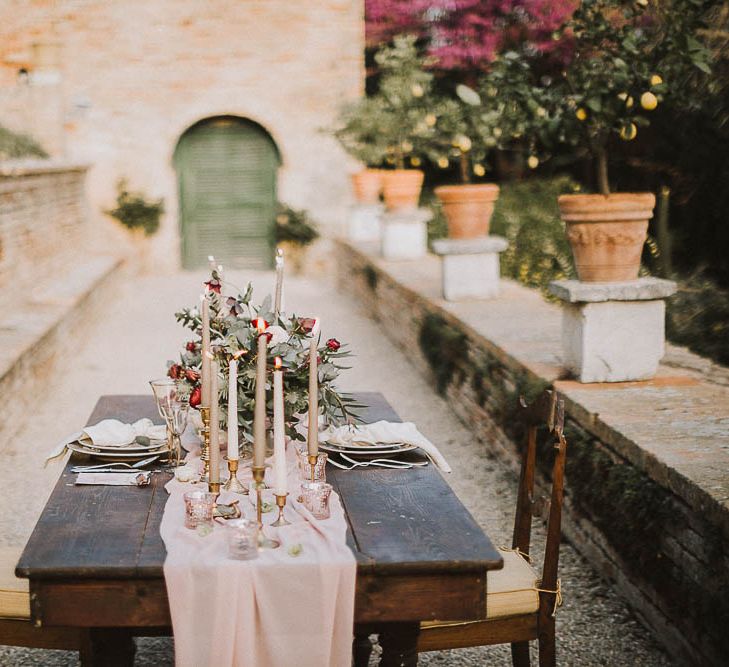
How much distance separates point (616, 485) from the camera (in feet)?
11.8

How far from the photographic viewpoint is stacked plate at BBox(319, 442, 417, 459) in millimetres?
2977

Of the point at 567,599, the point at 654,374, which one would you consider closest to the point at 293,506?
the point at 567,599

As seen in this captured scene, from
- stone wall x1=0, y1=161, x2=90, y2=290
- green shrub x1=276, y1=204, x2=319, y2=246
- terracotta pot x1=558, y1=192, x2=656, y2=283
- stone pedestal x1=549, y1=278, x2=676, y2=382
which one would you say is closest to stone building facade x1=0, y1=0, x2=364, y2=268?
green shrub x1=276, y1=204, x2=319, y2=246

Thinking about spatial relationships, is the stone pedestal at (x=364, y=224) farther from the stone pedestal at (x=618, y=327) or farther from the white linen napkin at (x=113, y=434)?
the white linen napkin at (x=113, y=434)

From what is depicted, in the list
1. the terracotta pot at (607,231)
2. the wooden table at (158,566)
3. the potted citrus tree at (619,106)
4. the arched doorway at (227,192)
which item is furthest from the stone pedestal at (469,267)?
the arched doorway at (227,192)

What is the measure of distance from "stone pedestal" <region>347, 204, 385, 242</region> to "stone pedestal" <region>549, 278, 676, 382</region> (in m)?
8.04

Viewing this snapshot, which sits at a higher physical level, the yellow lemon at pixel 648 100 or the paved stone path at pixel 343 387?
the yellow lemon at pixel 648 100

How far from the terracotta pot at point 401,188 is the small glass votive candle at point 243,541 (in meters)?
7.97

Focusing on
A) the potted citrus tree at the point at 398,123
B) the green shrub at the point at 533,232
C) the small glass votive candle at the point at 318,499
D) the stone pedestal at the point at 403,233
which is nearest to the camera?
the small glass votive candle at the point at 318,499

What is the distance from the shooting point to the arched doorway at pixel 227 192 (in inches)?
576

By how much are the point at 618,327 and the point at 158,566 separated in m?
2.88

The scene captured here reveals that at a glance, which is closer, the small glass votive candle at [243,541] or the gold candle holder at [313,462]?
the small glass votive candle at [243,541]

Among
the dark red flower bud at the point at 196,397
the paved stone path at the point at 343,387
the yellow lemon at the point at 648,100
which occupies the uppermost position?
the yellow lemon at the point at 648,100

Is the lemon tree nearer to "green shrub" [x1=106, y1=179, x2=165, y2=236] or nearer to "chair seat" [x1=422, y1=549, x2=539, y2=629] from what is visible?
"chair seat" [x1=422, y1=549, x2=539, y2=629]
